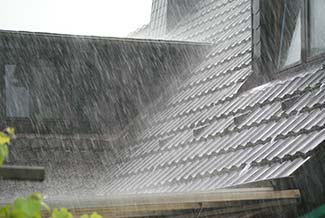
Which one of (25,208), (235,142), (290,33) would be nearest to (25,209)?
(25,208)

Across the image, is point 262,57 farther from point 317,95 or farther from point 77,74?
point 77,74

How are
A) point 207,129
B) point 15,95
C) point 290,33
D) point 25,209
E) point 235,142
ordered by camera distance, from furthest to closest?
point 15,95
point 290,33
point 207,129
point 235,142
point 25,209

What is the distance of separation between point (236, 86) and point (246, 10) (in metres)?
1.83

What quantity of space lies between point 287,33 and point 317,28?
0.62 m

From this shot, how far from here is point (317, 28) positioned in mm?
6328

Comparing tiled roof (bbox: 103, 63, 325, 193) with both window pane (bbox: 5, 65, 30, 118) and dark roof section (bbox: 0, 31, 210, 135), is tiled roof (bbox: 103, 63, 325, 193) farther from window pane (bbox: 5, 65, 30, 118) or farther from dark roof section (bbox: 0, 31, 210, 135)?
window pane (bbox: 5, 65, 30, 118)

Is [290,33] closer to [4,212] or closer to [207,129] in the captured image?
[207,129]

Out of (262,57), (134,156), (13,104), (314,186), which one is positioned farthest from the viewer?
(13,104)

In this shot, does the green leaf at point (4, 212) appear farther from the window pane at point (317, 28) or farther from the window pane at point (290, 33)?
the window pane at point (290, 33)

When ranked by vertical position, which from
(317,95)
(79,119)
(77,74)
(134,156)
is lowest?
(317,95)

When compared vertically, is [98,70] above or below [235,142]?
above

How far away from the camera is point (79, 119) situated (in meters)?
8.91

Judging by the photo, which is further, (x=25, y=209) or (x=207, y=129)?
(x=207, y=129)

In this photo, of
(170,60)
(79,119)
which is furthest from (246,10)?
(79,119)
